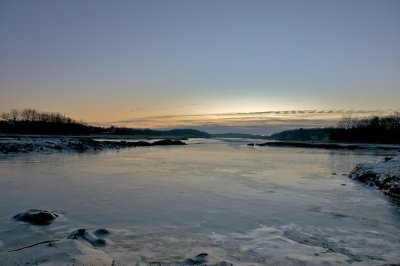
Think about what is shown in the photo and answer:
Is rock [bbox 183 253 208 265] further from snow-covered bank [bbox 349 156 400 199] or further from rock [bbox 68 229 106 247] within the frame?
snow-covered bank [bbox 349 156 400 199]

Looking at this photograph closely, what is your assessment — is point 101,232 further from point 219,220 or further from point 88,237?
point 219,220

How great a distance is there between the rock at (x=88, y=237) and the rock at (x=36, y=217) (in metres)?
1.71

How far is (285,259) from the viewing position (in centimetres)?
582

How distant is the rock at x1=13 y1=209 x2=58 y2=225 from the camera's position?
7.97 m

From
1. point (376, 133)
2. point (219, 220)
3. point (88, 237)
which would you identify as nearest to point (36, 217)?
point (88, 237)

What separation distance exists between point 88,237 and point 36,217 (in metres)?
Result: 2.46

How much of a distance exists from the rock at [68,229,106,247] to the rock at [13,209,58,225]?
1.71 metres

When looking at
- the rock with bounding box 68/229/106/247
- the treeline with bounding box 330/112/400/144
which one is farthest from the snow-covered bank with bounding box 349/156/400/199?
the treeline with bounding box 330/112/400/144

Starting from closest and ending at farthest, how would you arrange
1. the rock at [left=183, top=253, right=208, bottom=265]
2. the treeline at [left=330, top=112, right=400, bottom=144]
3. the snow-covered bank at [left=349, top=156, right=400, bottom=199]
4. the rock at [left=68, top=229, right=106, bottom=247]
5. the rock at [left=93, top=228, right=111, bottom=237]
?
the rock at [left=183, top=253, right=208, bottom=265] < the rock at [left=68, top=229, right=106, bottom=247] < the rock at [left=93, top=228, right=111, bottom=237] < the snow-covered bank at [left=349, top=156, right=400, bottom=199] < the treeline at [left=330, top=112, right=400, bottom=144]

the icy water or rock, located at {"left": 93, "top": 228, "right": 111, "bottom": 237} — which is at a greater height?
rock, located at {"left": 93, "top": 228, "right": 111, "bottom": 237}

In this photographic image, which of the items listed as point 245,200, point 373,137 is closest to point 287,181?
point 245,200

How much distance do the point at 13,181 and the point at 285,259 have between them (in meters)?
13.6

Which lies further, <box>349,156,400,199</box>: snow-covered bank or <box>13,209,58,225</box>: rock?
<box>349,156,400,199</box>: snow-covered bank

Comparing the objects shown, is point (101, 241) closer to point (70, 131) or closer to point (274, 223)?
point (274, 223)
